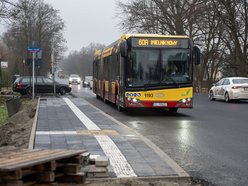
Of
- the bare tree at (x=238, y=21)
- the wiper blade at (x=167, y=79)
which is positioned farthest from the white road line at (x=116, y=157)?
the bare tree at (x=238, y=21)

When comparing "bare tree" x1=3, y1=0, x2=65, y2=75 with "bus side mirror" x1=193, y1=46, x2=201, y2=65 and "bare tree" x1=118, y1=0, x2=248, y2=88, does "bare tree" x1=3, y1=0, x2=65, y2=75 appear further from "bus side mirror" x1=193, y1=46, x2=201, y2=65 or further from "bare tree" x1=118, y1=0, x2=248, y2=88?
"bus side mirror" x1=193, y1=46, x2=201, y2=65

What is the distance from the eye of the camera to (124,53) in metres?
16.6

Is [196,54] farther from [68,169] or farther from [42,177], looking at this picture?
[42,177]

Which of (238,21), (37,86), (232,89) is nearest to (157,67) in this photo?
(232,89)

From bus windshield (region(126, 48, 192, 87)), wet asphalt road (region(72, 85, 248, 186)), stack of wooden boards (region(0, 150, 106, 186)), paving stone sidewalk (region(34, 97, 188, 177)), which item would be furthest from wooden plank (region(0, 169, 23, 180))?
bus windshield (region(126, 48, 192, 87))

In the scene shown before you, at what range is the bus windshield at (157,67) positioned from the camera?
55.5 feet

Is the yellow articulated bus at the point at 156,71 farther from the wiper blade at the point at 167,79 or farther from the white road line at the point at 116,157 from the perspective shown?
the white road line at the point at 116,157

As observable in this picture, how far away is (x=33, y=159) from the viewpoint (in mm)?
5844

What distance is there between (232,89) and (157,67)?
10.3 m

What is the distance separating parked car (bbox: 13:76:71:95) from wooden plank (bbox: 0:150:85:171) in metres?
27.0

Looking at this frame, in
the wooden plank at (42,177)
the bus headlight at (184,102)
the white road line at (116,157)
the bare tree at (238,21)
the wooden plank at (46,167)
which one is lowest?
the white road line at (116,157)

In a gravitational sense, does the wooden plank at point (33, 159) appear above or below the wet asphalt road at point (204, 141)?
above

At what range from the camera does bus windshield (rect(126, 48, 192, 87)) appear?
55.5 feet

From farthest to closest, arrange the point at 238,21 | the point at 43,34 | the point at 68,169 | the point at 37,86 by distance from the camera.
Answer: the point at 43,34 → the point at 238,21 → the point at 37,86 → the point at 68,169
